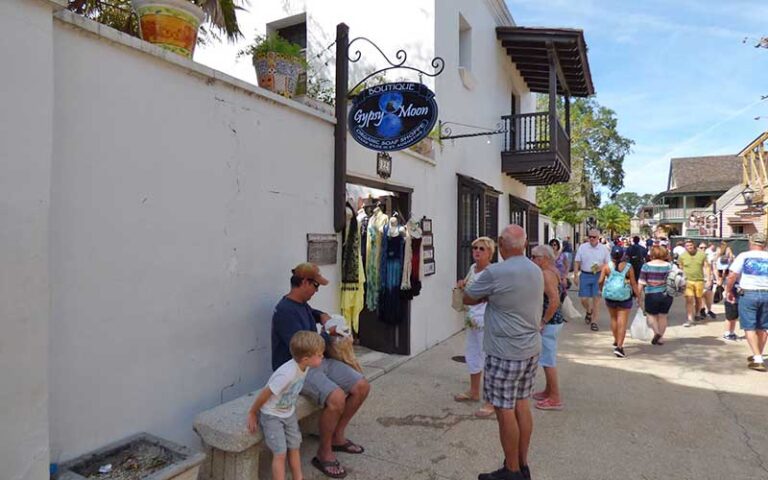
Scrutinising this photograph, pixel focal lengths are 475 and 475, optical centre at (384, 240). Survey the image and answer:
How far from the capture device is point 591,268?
27.5 feet

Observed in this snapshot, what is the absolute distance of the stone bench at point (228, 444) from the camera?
2.78m

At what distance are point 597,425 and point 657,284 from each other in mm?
3683

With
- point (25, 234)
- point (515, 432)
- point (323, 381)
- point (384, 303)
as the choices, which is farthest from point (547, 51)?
point (25, 234)

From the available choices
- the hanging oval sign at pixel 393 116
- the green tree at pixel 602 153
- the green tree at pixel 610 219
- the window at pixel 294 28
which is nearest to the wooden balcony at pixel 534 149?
the window at pixel 294 28

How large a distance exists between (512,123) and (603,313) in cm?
481

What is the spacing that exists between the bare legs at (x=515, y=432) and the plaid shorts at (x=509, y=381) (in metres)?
0.05

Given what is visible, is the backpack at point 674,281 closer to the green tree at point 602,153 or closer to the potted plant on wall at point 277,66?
the potted plant on wall at point 277,66

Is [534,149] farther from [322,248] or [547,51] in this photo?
[322,248]

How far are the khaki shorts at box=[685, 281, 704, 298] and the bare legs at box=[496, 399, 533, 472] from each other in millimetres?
7465

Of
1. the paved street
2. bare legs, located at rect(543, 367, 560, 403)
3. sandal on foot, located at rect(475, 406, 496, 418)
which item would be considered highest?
bare legs, located at rect(543, 367, 560, 403)

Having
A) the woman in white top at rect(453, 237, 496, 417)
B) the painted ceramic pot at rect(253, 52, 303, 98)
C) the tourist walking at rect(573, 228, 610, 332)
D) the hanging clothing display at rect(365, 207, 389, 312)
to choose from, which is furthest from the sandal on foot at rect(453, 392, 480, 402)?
the tourist walking at rect(573, 228, 610, 332)

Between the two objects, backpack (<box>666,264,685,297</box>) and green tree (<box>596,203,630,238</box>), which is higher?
green tree (<box>596,203,630,238</box>)

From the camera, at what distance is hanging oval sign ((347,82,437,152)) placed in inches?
175

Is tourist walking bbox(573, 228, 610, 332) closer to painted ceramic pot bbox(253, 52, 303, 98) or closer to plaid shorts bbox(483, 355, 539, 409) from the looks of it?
plaid shorts bbox(483, 355, 539, 409)
